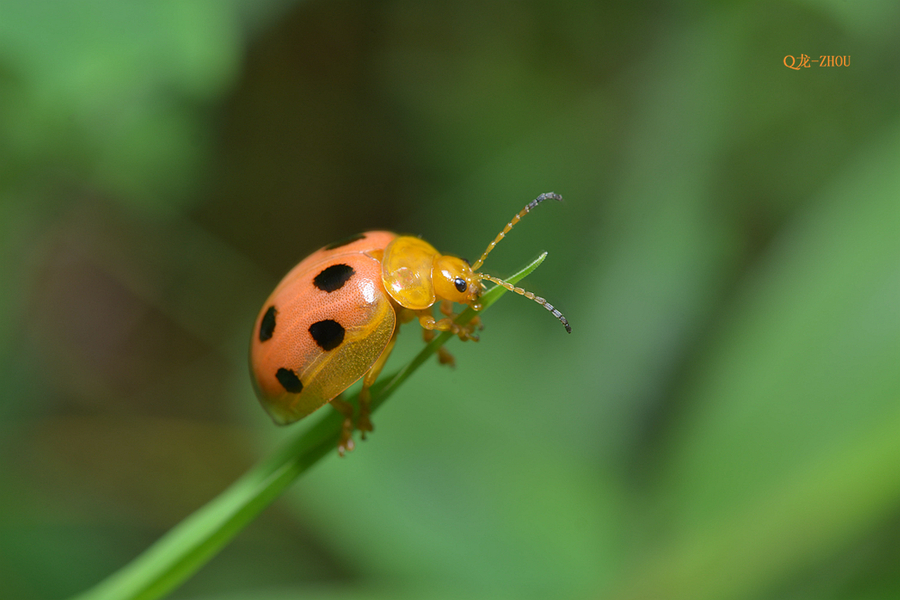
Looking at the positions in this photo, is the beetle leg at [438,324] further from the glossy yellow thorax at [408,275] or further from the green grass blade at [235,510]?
the green grass blade at [235,510]

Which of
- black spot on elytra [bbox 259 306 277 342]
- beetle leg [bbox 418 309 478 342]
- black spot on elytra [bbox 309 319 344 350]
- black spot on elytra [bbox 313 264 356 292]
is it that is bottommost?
black spot on elytra [bbox 259 306 277 342]

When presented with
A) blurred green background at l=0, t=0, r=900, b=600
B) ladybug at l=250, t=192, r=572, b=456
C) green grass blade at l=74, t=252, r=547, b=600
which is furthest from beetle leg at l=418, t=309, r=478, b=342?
blurred green background at l=0, t=0, r=900, b=600

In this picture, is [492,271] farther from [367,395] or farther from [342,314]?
[367,395]

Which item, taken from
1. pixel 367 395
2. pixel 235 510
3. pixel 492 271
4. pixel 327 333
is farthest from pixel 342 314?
pixel 492 271

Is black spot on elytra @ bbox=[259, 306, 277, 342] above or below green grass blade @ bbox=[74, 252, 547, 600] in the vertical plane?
above

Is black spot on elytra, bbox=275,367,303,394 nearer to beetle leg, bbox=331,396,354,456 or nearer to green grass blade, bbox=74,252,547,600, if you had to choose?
beetle leg, bbox=331,396,354,456

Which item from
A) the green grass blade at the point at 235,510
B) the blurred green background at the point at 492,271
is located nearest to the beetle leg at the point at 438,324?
the green grass blade at the point at 235,510

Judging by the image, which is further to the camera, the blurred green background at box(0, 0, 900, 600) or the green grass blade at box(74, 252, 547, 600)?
the blurred green background at box(0, 0, 900, 600)

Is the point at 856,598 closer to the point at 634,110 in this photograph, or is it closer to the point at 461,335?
the point at 461,335
